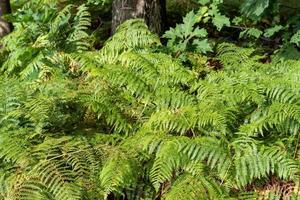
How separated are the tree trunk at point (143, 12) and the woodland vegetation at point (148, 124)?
1.33ft

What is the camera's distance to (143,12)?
5371 mm

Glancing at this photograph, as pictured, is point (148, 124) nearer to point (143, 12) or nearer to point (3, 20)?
point (143, 12)

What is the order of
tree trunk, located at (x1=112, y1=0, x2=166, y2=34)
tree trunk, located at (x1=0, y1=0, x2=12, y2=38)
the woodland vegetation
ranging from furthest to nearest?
tree trunk, located at (x1=0, y1=0, x2=12, y2=38) < tree trunk, located at (x1=112, y1=0, x2=166, y2=34) < the woodland vegetation

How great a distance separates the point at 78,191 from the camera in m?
3.08

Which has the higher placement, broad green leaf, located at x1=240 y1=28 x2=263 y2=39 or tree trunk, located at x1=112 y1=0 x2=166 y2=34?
tree trunk, located at x1=112 y1=0 x2=166 y2=34

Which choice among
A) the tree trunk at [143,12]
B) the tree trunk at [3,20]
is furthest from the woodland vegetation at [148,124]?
the tree trunk at [3,20]

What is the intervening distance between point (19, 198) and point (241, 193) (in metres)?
1.50

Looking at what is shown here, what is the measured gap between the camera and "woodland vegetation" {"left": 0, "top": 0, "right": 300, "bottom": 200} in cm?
313

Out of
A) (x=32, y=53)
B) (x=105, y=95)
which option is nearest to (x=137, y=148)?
(x=105, y=95)

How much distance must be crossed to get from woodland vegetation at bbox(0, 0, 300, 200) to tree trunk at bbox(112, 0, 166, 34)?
40 centimetres

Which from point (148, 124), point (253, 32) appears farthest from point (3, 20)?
point (148, 124)

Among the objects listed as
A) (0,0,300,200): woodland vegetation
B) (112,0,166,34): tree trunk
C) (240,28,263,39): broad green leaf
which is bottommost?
(0,0,300,200): woodland vegetation

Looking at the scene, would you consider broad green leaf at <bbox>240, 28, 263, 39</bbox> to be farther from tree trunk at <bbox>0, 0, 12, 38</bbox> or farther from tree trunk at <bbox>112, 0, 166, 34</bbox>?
tree trunk at <bbox>0, 0, 12, 38</bbox>

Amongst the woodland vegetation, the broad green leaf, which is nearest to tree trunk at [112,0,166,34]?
the woodland vegetation
